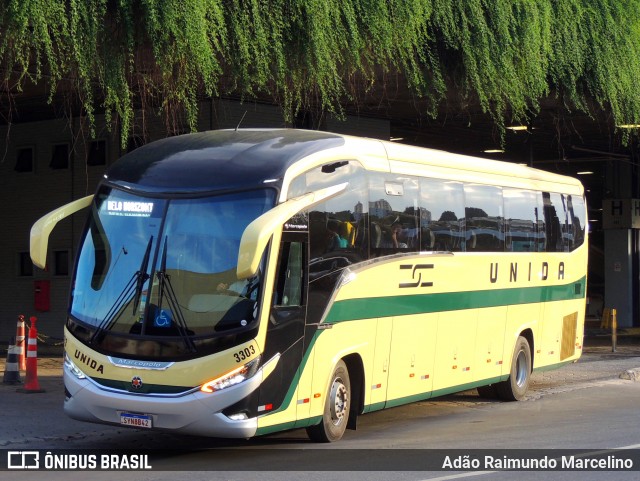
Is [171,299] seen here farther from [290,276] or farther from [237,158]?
[237,158]

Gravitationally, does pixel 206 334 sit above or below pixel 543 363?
above

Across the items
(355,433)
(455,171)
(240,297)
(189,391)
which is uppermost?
(455,171)

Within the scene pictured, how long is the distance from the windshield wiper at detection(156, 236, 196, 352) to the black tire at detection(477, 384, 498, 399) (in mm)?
7907

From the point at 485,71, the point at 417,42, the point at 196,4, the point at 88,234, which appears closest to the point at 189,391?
the point at 88,234

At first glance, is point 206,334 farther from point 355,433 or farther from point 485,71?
point 485,71

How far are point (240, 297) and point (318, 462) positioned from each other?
1834mm

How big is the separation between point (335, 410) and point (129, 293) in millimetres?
2829

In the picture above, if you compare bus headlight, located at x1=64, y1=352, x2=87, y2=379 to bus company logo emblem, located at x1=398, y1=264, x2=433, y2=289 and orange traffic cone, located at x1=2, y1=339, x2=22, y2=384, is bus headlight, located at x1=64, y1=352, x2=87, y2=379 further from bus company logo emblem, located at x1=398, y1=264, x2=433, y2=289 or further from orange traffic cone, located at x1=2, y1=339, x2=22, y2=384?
orange traffic cone, located at x1=2, y1=339, x2=22, y2=384

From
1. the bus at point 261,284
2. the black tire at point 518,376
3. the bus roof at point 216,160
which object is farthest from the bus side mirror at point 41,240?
the black tire at point 518,376

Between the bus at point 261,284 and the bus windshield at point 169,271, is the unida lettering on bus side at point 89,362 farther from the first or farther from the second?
the bus windshield at point 169,271

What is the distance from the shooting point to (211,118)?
2484cm

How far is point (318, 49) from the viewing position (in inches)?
615

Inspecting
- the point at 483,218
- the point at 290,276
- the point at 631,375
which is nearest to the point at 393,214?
the point at 290,276

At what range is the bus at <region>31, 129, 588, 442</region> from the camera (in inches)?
426
